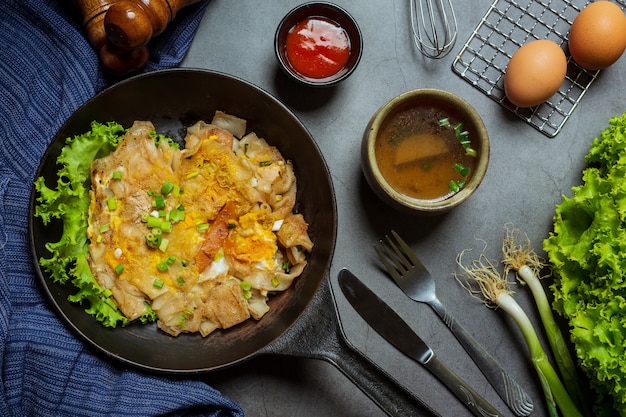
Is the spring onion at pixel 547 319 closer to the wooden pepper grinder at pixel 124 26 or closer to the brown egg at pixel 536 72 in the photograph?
the brown egg at pixel 536 72

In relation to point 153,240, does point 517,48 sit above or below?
above

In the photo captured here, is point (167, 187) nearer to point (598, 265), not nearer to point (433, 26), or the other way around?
point (433, 26)

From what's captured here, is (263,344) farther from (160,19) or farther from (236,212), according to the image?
(160,19)

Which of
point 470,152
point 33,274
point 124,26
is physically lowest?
point 33,274

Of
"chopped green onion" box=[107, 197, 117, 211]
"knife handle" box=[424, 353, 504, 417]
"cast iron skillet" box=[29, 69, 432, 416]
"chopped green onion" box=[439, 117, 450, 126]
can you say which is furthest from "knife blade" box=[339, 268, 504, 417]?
"chopped green onion" box=[107, 197, 117, 211]

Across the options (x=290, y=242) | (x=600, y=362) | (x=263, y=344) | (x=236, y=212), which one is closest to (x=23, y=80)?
(x=236, y=212)

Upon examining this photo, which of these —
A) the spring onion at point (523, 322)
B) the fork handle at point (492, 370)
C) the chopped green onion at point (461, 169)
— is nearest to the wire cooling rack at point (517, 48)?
the chopped green onion at point (461, 169)

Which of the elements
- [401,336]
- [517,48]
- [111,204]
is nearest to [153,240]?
[111,204]
